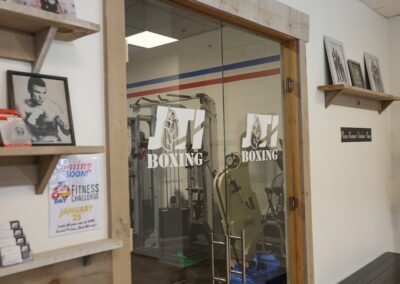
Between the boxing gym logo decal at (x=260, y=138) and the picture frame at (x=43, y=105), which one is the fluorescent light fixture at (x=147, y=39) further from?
the boxing gym logo decal at (x=260, y=138)

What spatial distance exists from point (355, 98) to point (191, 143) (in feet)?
7.09

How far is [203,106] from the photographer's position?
2.23 m

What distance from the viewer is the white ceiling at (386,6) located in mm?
3854

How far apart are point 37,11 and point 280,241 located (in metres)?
2.28

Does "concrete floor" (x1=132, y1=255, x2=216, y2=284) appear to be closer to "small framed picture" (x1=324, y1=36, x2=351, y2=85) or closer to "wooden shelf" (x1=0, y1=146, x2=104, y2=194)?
"wooden shelf" (x1=0, y1=146, x2=104, y2=194)

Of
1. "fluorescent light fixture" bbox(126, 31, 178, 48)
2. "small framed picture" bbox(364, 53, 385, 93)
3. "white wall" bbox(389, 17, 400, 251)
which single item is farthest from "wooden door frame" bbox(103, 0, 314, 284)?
"white wall" bbox(389, 17, 400, 251)

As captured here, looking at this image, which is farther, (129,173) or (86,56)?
(129,173)

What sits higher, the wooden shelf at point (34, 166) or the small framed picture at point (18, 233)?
the wooden shelf at point (34, 166)

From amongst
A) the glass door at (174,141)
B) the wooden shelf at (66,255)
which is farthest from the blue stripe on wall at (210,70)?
the wooden shelf at (66,255)

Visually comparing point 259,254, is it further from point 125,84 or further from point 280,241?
point 125,84

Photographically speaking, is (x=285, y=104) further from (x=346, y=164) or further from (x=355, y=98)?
(x=355, y=98)

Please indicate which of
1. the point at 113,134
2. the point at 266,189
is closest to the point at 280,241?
the point at 266,189

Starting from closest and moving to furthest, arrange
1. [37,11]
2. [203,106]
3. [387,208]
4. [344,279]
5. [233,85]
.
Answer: [37,11], [203,106], [233,85], [344,279], [387,208]

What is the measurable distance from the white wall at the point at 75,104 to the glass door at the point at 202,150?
25 cm
